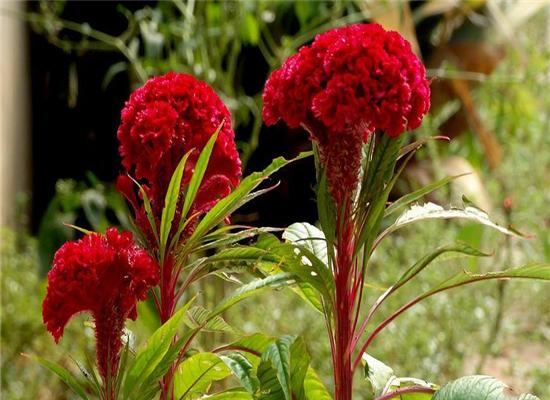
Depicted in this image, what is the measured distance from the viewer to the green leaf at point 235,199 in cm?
92

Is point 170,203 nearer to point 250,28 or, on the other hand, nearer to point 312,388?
point 312,388

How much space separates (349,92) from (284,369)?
0.24 m

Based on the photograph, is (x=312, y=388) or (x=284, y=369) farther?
(x=312, y=388)

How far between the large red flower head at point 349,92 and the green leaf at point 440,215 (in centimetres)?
8

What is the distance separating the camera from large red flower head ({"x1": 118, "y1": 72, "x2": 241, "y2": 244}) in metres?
0.95

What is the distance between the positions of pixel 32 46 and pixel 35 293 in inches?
45.3

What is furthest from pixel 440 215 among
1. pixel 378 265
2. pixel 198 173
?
pixel 378 265

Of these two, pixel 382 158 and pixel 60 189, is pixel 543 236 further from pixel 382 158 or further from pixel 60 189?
pixel 382 158

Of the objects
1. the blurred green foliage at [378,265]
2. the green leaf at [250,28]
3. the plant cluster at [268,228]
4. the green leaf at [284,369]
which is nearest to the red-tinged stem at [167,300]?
the plant cluster at [268,228]

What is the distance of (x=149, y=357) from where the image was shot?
904 millimetres

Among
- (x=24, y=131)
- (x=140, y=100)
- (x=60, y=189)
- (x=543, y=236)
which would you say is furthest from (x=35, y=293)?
(x=140, y=100)

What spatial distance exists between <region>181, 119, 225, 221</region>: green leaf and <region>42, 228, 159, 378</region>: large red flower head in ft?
0.20

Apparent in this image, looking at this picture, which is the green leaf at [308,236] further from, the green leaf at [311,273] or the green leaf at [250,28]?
the green leaf at [250,28]

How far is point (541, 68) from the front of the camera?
105 inches
